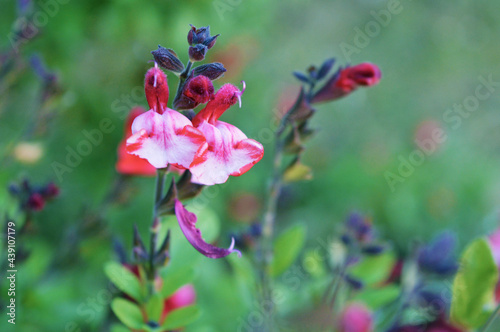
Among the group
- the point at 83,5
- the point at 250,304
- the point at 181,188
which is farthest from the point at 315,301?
the point at 83,5

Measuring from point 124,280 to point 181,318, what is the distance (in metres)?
0.09

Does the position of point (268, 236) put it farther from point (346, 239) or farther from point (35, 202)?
point (35, 202)

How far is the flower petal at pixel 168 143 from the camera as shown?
1.53ft

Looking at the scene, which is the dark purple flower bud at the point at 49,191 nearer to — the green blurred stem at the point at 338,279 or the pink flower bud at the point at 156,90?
the pink flower bud at the point at 156,90

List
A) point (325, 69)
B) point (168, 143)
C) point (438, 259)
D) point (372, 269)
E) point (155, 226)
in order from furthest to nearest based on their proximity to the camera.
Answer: point (372, 269)
point (438, 259)
point (325, 69)
point (155, 226)
point (168, 143)

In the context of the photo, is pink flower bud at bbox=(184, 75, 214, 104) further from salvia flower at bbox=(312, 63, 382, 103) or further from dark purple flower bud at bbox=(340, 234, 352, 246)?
dark purple flower bud at bbox=(340, 234, 352, 246)

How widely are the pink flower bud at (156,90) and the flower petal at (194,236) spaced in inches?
4.1

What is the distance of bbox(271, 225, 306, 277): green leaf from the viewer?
2.69 feet

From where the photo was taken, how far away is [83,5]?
1.32m

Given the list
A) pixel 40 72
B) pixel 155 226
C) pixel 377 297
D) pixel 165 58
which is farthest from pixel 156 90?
pixel 377 297

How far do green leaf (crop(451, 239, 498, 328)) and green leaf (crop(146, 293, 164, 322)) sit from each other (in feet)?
1.42

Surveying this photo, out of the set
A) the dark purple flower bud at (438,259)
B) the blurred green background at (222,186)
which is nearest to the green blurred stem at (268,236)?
the blurred green background at (222,186)

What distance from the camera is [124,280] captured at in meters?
0.64

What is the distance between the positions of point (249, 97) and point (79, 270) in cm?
99
